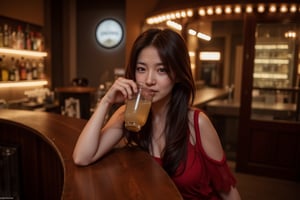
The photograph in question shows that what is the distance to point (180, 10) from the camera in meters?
4.21

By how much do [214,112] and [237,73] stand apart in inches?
141

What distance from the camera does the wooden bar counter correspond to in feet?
2.74

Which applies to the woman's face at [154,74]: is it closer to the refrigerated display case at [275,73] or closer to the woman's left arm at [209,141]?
the woman's left arm at [209,141]

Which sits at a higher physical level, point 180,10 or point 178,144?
point 180,10

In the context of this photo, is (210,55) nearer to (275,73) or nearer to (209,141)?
(275,73)

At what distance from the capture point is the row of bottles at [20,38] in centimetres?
375

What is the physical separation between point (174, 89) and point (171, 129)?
0.63 feet

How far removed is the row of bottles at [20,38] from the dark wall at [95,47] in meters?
1.26

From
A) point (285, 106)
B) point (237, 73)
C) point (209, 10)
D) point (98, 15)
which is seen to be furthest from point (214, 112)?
point (237, 73)

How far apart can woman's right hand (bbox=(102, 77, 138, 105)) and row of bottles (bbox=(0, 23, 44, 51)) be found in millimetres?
3105

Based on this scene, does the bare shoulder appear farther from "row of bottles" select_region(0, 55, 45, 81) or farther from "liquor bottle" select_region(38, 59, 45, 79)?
"liquor bottle" select_region(38, 59, 45, 79)

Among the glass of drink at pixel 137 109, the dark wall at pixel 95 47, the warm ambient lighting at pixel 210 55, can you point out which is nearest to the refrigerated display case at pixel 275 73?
the dark wall at pixel 95 47

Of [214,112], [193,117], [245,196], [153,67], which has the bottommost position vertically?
[245,196]

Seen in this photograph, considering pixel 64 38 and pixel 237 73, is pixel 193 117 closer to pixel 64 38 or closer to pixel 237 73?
pixel 64 38
